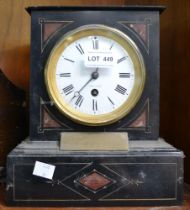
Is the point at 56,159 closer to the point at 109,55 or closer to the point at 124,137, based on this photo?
the point at 124,137

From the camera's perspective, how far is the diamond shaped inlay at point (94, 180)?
0.86m

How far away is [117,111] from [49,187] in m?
0.28

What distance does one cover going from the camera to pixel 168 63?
1.21 metres

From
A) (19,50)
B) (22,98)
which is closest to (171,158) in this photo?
(22,98)

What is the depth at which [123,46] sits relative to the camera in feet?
3.18

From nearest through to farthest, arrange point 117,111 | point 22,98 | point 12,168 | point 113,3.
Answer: point 12,168 < point 117,111 < point 22,98 < point 113,3

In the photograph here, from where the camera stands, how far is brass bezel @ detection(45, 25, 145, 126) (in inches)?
37.3

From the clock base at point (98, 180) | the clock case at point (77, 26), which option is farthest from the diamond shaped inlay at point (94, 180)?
the clock case at point (77, 26)

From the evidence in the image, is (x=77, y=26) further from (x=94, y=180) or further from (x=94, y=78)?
(x=94, y=180)

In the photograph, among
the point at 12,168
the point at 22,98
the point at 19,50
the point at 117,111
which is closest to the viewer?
the point at 12,168

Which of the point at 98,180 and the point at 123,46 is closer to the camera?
the point at 98,180

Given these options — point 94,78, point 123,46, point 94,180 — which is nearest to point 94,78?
point 94,78

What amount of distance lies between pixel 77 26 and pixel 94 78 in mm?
159

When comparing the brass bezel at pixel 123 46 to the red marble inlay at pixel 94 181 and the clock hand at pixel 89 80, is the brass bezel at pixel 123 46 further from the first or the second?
the red marble inlay at pixel 94 181
